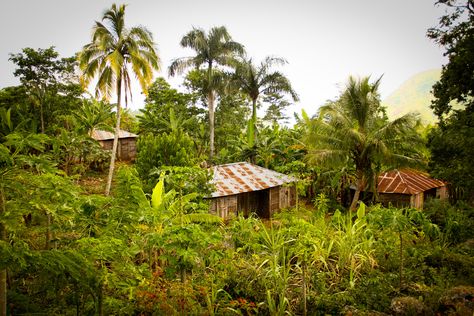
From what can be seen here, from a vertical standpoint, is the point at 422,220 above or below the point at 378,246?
above

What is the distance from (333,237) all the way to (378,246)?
151 cm

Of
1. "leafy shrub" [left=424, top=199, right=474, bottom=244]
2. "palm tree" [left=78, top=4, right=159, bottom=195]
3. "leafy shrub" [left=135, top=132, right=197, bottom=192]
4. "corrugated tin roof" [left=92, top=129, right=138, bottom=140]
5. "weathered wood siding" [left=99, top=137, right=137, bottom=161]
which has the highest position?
"palm tree" [left=78, top=4, right=159, bottom=195]

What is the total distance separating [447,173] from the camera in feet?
29.6

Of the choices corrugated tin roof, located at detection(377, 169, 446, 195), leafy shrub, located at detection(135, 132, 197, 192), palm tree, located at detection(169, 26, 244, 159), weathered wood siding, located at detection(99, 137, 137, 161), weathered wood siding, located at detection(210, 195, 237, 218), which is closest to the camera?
leafy shrub, located at detection(135, 132, 197, 192)

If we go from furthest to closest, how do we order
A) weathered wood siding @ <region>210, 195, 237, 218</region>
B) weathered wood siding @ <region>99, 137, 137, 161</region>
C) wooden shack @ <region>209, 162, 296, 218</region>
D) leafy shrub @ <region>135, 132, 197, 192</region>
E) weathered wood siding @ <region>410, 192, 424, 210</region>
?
weathered wood siding @ <region>99, 137, 137, 161</region> < weathered wood siding @ <region>410, 192, 424, 210</region> < wooden shack @ <region>209, 162, 296, 218</region> < weathered wood siding @ <region>210, 195, 237, 218</region> < leafy shrub @ <region>135, 132, 197, 192</region>

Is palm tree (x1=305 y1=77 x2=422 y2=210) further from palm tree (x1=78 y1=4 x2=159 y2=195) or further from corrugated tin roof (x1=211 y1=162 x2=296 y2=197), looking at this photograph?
palm tree (x1=78 y1=4 x2=159 y2=195)

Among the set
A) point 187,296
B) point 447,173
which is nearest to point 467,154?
point 447,173

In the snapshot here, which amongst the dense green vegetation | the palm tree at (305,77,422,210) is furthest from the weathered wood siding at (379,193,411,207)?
the palm tree at (305,77,422,210)

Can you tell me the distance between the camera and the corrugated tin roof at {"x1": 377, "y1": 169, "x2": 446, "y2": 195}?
16.8 m

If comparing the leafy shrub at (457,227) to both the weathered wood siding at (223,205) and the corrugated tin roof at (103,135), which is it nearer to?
the weathered wood siding at (223,205)

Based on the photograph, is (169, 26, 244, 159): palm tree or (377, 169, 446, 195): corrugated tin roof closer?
(377, 169, 446, 195): corrugated tin roof

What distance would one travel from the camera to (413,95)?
336 feet

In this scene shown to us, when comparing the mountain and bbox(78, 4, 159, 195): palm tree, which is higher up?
the mountain

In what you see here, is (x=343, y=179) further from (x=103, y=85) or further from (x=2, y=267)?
(x=2, y=267)
